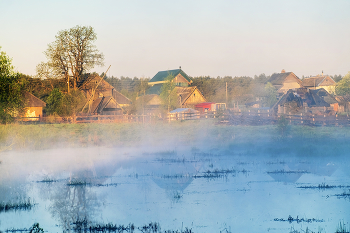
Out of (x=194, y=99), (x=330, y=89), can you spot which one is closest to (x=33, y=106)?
(x=194, y=99)

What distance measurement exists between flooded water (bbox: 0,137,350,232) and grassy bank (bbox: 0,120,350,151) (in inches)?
291

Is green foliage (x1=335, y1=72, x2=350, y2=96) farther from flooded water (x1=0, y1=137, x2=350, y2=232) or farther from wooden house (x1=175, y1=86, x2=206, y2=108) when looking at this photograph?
flooded water (x1=0, y1=137, x2=350, y2=232)

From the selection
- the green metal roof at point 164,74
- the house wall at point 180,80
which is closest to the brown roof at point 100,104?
the green metal roof at point 164,74

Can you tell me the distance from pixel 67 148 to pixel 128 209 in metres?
18.1

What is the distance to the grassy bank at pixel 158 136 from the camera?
3070cm

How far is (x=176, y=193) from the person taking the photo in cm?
1409

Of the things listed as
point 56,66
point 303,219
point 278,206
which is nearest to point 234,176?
point 278,206

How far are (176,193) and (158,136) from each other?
71.6 ft

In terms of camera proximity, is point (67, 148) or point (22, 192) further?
point (67, 148)

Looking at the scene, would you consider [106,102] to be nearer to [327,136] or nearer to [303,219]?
[327,136]

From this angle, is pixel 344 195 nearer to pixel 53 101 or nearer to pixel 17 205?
pixel 17 205

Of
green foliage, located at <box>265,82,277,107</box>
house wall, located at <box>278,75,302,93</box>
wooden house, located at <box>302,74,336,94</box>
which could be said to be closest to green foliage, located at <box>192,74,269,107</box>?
green foliage, located at <box>265,82,277,107</box>

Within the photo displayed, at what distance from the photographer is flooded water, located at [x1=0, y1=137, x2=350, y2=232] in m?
10.9

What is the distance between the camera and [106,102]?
61.9m
